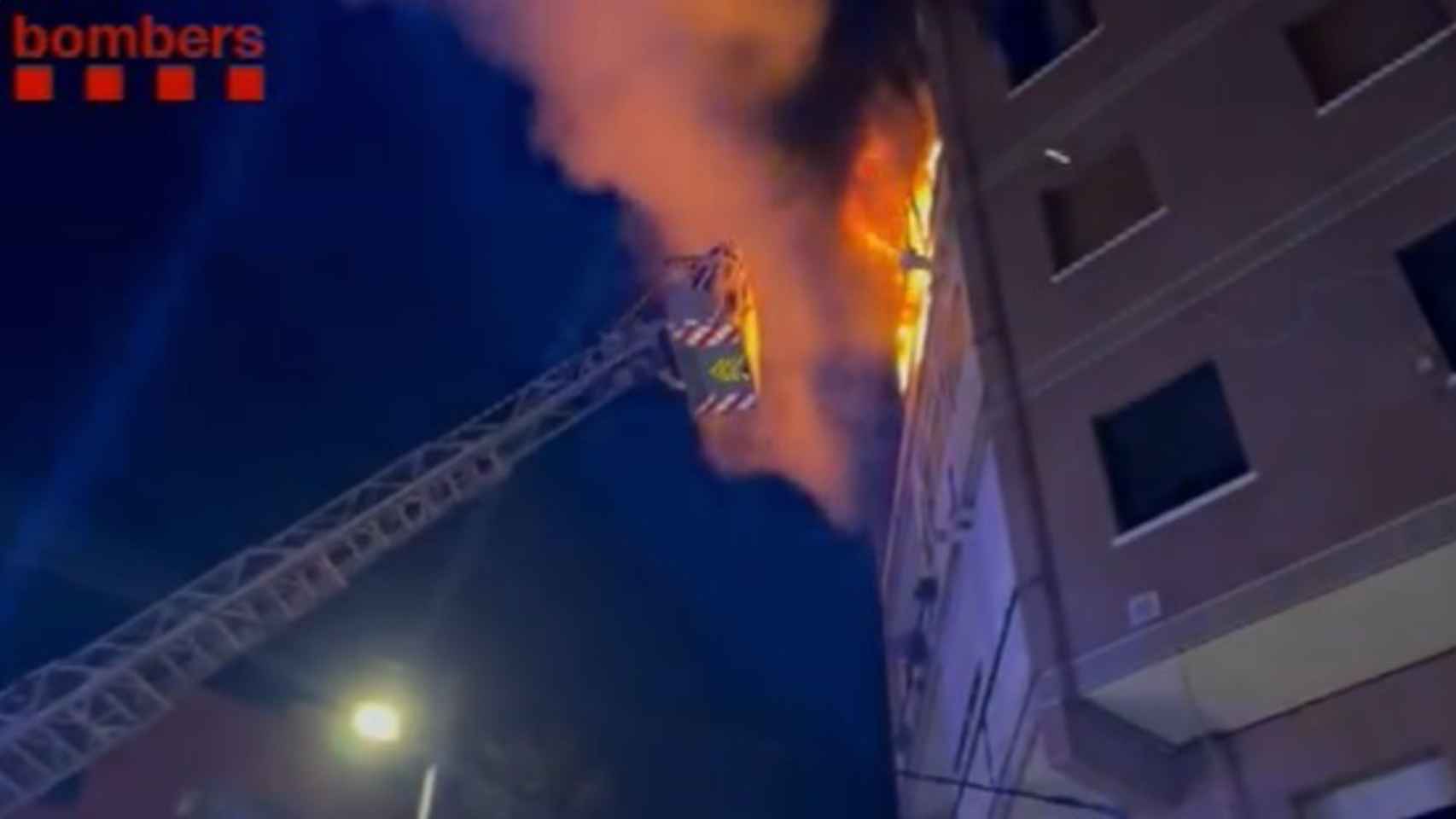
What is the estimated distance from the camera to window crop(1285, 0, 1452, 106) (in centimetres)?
1067

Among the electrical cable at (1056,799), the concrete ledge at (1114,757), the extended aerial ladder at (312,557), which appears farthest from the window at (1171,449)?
the extended aerial ladder at (312,557)

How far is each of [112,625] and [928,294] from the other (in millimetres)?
11869

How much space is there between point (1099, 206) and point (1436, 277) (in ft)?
11.5

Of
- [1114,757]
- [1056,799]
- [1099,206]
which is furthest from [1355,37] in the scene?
[1056,799]

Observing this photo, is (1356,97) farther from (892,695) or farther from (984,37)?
(892,695)

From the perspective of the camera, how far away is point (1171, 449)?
10617mm

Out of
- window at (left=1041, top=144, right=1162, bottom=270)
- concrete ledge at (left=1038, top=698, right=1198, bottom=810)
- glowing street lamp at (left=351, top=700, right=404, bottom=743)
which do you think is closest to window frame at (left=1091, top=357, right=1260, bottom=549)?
concrete ledge at (left=1038, top=698, right=1198, bottom=810)

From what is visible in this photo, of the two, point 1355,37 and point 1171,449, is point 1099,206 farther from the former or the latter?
point 1171,449

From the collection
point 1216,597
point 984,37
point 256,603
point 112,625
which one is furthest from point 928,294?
point 112,625

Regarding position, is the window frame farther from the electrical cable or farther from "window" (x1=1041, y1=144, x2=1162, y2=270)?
the electrical cable

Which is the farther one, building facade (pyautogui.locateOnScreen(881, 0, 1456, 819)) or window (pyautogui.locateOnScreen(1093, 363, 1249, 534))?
window (pyautogui.locateOnScreen(1093, 363, 1249, 534))

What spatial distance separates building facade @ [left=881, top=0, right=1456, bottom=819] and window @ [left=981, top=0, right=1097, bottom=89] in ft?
0.22

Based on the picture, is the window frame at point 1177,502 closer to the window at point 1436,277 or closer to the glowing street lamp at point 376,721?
the window at point 1436,277

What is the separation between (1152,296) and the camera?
11.3 metres
